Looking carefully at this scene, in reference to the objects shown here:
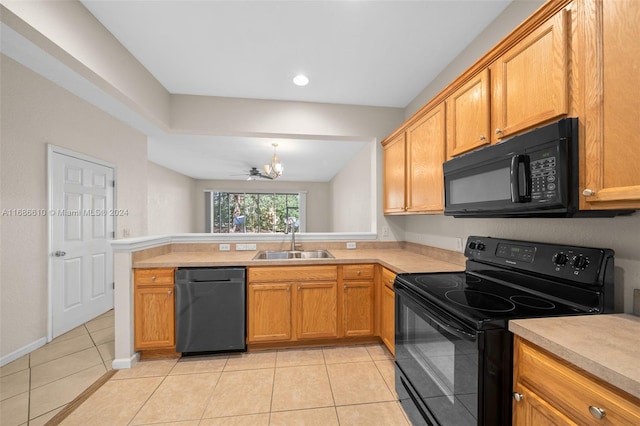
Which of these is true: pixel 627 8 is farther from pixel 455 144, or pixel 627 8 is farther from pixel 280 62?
pixel 280 62

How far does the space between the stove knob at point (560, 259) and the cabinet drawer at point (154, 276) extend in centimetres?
261

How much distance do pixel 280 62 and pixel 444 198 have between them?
1788mm

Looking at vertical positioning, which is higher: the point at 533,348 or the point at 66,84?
the point at 66,84

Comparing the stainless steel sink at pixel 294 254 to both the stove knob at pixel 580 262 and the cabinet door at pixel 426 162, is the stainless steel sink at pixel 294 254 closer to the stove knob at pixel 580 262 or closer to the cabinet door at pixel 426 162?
the cabinet door at pixel 426 162

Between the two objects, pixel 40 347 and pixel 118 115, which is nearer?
pixel 40 347

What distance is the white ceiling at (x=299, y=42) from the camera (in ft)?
5.59

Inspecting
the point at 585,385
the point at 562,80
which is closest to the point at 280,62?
the point at 562,80

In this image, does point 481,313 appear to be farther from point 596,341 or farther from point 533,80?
point 533,80

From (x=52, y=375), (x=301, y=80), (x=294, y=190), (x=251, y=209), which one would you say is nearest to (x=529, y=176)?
(x=301, y=80)

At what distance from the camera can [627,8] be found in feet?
2.81

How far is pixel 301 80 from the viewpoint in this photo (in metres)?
2.52

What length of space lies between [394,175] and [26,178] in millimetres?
3568

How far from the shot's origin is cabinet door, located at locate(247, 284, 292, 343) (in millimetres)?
2312

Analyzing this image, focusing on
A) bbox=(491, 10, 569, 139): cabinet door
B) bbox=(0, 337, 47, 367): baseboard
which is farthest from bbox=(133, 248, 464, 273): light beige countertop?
bbox=(0, 337, 47, 367): baseboard
